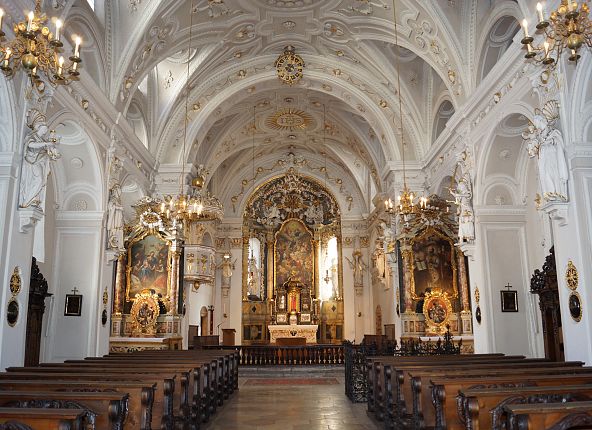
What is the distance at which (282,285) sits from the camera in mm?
25359

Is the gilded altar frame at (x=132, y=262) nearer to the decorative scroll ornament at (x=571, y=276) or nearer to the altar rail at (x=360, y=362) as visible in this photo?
the altar rail at (x=360, y=362)

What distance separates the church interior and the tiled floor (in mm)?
125

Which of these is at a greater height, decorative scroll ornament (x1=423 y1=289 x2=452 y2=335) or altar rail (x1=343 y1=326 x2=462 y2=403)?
decorative scroll ornament (x1=423 y1=289 x2=452 y2=335)

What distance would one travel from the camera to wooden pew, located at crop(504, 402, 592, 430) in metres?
3.50

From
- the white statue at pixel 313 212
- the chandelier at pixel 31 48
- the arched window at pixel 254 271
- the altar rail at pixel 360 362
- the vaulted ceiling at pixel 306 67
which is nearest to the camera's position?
the chandelier at pixel 31 48

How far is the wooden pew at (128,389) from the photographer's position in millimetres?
5016

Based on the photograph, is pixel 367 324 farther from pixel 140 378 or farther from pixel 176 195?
pixel 140 378

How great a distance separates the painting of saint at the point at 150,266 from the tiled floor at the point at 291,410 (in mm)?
4752

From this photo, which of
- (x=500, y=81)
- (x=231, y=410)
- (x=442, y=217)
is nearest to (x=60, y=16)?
(x=231, y=410)

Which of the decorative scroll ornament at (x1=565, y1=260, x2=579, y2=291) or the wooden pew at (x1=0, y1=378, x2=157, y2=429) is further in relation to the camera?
the decorative scroll ornament at (x1=565, y1=260, x2=579, y2=291)

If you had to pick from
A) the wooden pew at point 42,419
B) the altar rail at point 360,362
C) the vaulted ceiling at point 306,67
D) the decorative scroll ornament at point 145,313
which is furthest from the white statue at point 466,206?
the wooden pew at point 42,419

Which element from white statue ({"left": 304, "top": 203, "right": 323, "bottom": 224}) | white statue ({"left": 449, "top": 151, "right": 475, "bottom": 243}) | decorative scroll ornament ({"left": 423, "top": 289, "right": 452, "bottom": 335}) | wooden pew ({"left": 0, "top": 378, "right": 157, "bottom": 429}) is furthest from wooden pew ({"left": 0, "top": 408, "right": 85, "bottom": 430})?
white statue ({"left": 304, "top": 203, "right": 323, "bottom": 224})

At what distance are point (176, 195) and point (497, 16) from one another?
1035cm

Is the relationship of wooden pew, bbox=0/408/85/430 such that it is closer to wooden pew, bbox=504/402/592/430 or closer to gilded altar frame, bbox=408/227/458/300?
wooden pew, bbox=504/402/592/430
